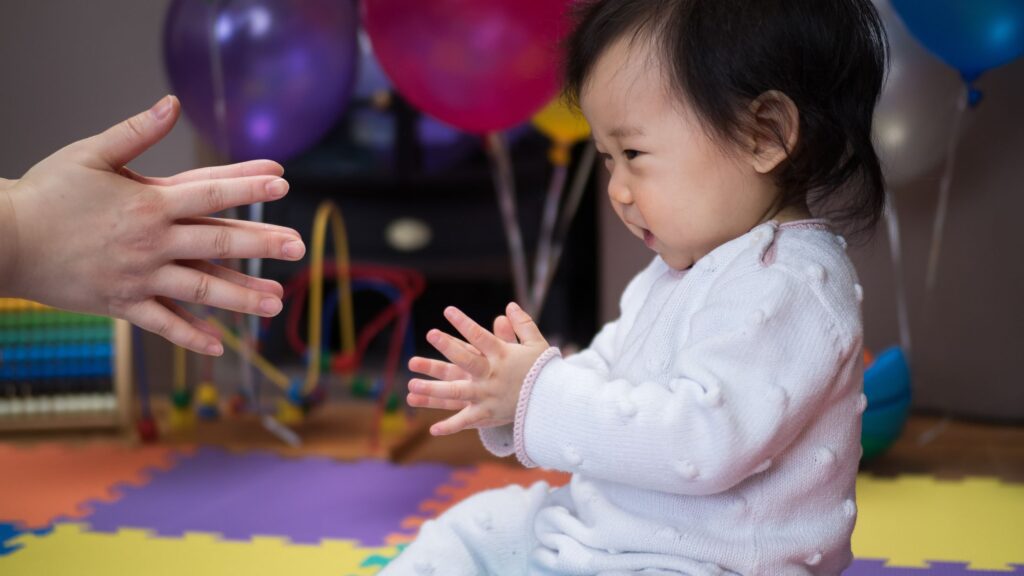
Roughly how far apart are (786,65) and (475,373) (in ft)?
1.32

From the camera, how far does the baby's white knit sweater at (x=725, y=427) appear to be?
0.88 metres

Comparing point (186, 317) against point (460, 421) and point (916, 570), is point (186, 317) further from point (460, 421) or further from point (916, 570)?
point (916, 570)

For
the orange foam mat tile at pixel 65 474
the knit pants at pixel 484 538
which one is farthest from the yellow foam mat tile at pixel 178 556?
the knit pants at pixel 484 538

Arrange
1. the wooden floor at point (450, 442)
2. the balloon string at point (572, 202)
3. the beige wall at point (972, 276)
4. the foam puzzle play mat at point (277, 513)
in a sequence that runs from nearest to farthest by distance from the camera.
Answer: the foam puzzle play mat at point (277, 513), the wooden floor at point (450, 442), the beige wall at point (972, 276), the balloon string at point (572, 202)

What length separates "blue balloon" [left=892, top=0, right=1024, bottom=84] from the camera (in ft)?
6.15

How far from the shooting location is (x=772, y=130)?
975 millimetres

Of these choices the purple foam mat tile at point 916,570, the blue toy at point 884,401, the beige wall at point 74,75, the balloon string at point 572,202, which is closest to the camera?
the purple foam mat tile at point 916,570

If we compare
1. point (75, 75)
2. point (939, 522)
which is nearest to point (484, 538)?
point (939, 522)

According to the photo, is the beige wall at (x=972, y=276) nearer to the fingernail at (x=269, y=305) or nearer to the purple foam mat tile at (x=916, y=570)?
the purple foam mat tile at (x=916, y=570)

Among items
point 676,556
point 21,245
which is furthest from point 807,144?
point 21,245

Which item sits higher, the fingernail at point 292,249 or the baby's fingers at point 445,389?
the fingernail at point 292,249

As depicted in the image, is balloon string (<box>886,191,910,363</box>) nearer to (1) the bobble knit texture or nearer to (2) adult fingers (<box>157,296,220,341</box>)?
(1) the bobble knit texture

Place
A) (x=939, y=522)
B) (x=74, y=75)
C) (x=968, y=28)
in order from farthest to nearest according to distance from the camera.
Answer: (x=74, y=75) < (x=968, y=28) < (x=939, y=522)

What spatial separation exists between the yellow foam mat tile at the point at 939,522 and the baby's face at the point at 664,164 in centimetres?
74
